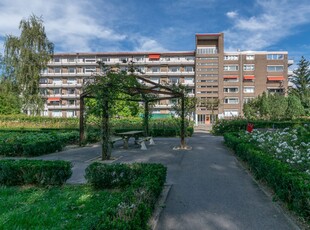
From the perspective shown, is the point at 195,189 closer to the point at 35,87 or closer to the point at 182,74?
the point at 35,87

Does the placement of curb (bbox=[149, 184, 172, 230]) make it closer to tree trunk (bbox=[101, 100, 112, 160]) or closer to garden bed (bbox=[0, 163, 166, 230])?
garden bed (bbox=[0, 163, 166, 230])

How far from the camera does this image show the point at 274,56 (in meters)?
55.0

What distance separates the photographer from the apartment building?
178 ft

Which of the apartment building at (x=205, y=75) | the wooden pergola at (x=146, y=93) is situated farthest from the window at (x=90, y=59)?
the wooden pergola at (x=146, y=93)

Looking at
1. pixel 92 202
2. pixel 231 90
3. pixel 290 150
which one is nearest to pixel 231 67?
pixel 231 90

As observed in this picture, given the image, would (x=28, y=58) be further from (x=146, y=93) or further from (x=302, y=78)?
(x=302, y=78)

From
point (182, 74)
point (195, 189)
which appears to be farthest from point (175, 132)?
point (182, 74)

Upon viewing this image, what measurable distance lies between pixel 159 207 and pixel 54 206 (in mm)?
1940

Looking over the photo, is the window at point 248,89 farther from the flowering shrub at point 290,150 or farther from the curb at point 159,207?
the curb at point 159,207

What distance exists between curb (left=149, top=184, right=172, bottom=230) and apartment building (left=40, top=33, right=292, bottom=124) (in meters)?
47.8

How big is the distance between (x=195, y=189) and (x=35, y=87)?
101 ft

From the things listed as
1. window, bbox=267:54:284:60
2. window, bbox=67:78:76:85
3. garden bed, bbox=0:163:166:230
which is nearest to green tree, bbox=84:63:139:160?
garden bed, bbox=0:163:166:230

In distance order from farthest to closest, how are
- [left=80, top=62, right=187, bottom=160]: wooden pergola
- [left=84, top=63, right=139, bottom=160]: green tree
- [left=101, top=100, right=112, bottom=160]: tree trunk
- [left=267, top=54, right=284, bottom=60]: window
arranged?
[left=267, top=54, right=284, bottom=60]: window → [left=80, top=62, right=187, bottom=160]: wooden pergola → [left=101, top=100, right=112, bottom=160]: tree trunk → [left=84, top=63, right=139, bottom=160]: green tree

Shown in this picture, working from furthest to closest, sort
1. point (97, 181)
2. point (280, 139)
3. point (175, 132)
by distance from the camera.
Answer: point (175, 132) < point (280, 139) < point (97, 181)
